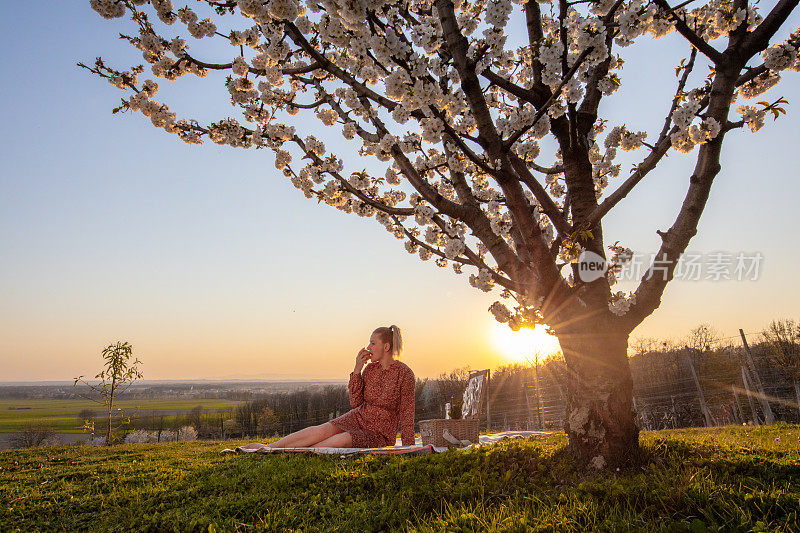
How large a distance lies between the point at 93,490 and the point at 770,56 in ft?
22.6

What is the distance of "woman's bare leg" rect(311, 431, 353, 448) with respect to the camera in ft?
16.3

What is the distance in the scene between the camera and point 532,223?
3.63 meters

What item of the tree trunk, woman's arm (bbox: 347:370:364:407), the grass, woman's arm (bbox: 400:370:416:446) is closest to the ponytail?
woman's arm (bbox: 400:370:416:446)

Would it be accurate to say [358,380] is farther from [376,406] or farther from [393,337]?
[393,337]

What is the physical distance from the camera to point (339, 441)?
4.99 metres

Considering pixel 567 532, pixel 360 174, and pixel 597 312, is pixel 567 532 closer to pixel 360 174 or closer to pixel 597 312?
pixel 597 312

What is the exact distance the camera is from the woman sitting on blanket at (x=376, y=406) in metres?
5.14

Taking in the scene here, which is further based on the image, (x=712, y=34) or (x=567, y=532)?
(x=712, y=34)

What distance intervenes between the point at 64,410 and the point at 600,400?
90042mm

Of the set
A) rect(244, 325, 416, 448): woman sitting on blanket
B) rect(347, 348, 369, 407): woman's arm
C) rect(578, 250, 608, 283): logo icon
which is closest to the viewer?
rect(578, 250, 608, 283): logo icon

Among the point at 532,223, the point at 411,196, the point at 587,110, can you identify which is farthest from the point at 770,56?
the point at 411,196

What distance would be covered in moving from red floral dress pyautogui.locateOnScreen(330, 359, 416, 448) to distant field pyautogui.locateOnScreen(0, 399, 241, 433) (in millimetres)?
8949

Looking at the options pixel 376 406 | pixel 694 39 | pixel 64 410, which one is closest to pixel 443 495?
pixel 376 406

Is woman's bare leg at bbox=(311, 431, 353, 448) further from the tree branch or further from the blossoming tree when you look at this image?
the tree branch
